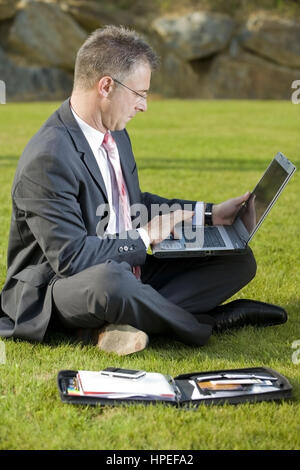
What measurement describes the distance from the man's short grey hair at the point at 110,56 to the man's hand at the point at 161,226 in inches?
30.3

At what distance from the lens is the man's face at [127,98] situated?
4.22 metres

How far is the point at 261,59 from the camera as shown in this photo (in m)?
27.8

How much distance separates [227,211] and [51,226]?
1.20 m

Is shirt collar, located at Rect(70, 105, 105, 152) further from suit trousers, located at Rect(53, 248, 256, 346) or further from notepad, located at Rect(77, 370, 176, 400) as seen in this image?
notepad, located at Rect(77, 370, 176, 400)

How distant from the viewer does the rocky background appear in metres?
26.7

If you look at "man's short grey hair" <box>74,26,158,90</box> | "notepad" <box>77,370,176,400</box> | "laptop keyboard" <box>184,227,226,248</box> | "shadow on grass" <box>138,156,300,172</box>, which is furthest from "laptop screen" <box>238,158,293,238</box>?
"shadow on grass" <box>138,156,300,172</box>

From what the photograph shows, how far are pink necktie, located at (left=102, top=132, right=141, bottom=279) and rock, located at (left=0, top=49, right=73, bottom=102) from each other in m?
21.7

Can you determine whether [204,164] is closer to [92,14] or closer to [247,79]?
[247,79]

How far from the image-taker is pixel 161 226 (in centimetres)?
435

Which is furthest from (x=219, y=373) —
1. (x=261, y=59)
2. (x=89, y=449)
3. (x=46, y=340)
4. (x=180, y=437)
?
(x=261, y=59)

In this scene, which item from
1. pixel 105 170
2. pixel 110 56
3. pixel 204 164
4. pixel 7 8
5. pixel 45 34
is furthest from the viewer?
pixel 45 34

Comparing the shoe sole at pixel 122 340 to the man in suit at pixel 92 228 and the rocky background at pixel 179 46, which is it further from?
the rocky background at pixel 179 46

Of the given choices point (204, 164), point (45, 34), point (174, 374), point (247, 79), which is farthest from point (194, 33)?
point (174, 374)

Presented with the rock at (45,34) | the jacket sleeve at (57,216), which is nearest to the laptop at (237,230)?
the jacket sleeve at (57,216)
